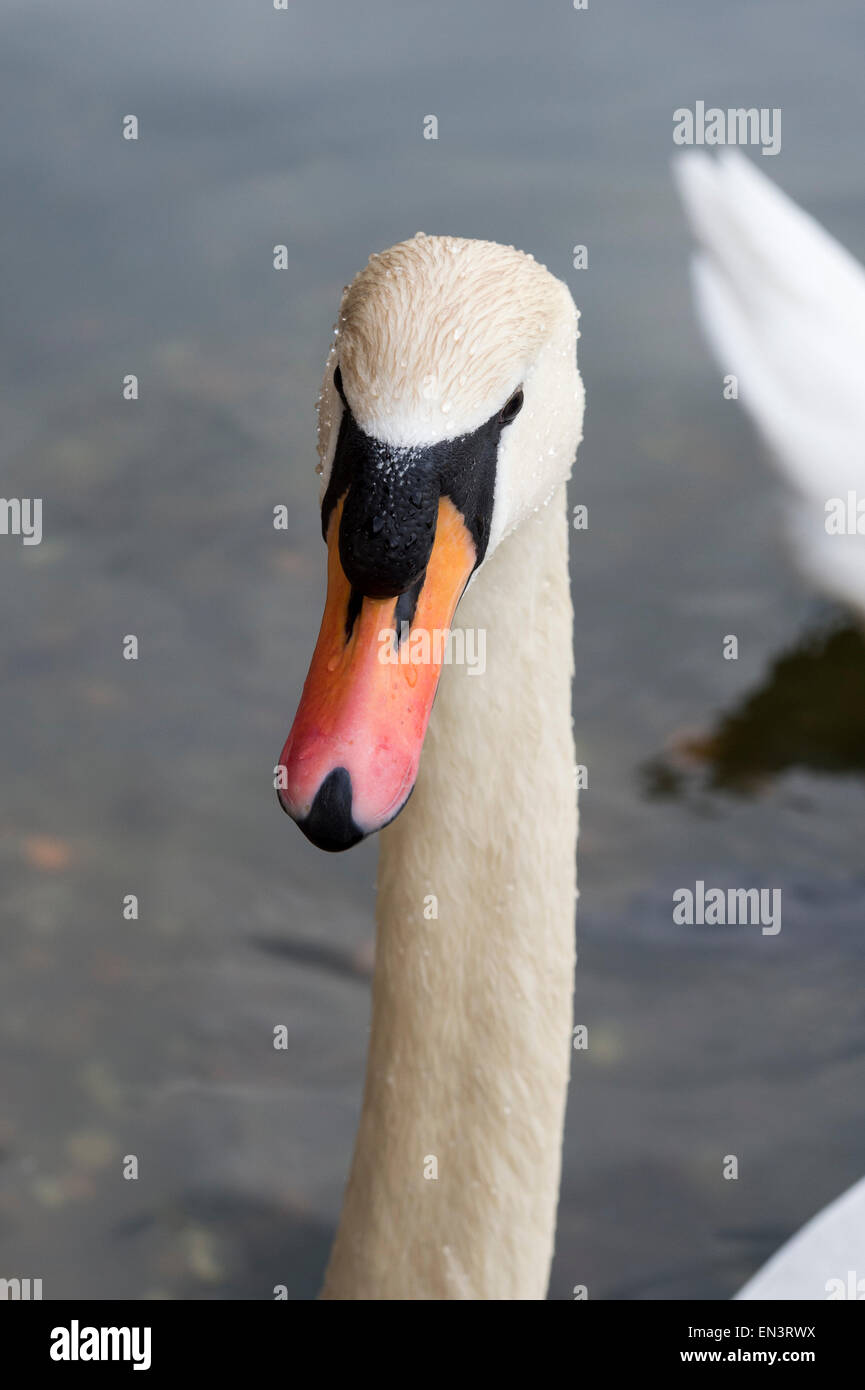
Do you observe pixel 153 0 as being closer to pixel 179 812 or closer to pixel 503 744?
pixel 179 812

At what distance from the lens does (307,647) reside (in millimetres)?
3393

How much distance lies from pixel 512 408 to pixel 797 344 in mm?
2322

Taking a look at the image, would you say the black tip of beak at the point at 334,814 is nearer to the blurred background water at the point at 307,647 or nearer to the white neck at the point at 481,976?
the white neck at the point at 481,976

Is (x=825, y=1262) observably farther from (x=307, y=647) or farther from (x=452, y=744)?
(x=307, y=647)

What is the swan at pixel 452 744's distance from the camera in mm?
996

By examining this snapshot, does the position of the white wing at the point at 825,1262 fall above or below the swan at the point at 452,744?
below

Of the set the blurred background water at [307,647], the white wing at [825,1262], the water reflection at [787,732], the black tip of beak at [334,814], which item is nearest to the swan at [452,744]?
the black tip of beak at [334,814]

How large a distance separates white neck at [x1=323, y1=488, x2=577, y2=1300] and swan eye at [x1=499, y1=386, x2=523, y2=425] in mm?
118

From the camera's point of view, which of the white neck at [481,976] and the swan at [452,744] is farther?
the white neck at [481,976]

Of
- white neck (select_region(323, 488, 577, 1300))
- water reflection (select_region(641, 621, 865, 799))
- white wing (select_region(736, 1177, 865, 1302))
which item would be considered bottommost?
white wing (select_region(736, 1177, 865, 1302))

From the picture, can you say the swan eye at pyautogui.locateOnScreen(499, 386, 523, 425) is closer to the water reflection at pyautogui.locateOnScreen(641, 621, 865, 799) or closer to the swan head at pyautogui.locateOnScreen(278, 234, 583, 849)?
the swan head at pyautogui.locateOnScreen(278, 234, 583, 849)

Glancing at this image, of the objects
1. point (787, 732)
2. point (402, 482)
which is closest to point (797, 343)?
point (787, 732)

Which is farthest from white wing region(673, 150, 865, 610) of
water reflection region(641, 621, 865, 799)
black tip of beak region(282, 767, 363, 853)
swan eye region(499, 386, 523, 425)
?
black tip of beak region(282, 767, 363, 853)

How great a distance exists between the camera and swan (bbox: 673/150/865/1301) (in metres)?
3.14
